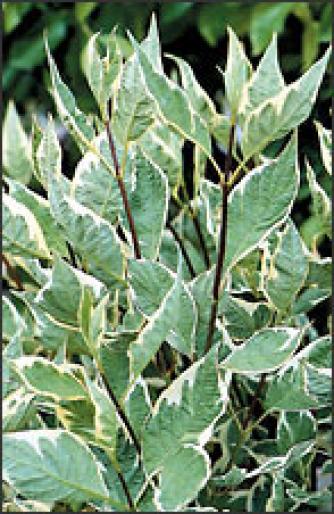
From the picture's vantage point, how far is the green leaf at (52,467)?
46cm

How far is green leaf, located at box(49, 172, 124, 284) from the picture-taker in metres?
0.51

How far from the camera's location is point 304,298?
2.10 feet

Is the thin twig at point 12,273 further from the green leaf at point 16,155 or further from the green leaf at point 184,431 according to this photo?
the green leaf at point 184,431

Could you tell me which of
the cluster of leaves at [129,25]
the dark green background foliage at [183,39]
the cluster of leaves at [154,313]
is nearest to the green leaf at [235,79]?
the cluster of leaves at [154,313]

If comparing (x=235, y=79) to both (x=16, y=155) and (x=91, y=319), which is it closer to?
(x=91, y=319)

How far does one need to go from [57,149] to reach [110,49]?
8 cm

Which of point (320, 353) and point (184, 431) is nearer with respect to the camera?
point (184, 431)

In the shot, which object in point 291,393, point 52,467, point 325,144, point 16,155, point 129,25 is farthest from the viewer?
point 129,25

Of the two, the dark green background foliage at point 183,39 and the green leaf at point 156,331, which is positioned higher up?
the dark green background foliage at point 183,39

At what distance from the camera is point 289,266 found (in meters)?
0.57

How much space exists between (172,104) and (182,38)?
52.7 inches

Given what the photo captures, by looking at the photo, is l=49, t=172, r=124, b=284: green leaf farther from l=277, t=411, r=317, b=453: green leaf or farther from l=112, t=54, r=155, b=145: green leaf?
l=277, t=411, r=317, b=453: green leaf

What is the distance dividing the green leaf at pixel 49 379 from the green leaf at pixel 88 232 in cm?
8

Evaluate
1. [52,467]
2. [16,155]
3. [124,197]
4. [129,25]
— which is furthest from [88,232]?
[129,25]
